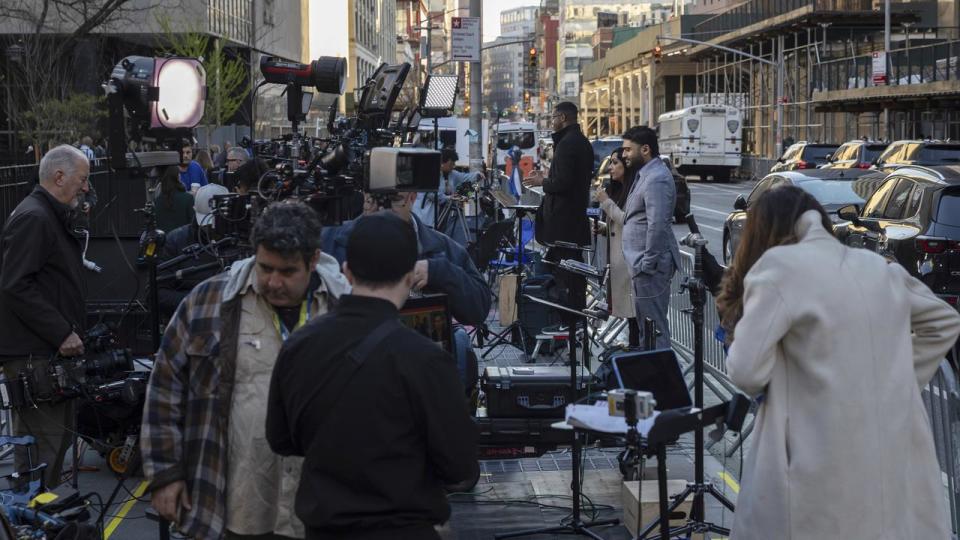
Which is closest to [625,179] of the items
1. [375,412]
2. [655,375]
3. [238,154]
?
[655,375]

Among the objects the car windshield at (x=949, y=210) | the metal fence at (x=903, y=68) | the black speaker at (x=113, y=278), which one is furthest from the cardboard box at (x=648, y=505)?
the metal fence at (x=903, y=68)

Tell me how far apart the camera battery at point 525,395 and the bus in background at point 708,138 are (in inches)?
1786

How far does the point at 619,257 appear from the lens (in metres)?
10.9

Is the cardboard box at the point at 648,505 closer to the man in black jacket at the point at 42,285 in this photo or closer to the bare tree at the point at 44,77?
the man in black jacket at the point at 42,285

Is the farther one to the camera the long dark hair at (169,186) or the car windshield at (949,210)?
the car windshield at (949,210)

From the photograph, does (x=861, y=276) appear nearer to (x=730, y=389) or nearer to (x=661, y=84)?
(x=730, y=389)

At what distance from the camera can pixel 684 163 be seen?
54.2 m

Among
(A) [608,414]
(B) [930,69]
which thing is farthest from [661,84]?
(A) [608,414]

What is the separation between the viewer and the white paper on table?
13.4ft

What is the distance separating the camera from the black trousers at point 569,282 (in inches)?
401

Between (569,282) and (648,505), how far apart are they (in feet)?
12.3

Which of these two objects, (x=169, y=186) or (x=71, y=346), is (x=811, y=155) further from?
(x=71, y=346)

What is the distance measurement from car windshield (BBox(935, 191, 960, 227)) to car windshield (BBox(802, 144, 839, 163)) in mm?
25391

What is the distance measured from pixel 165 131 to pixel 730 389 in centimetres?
502
